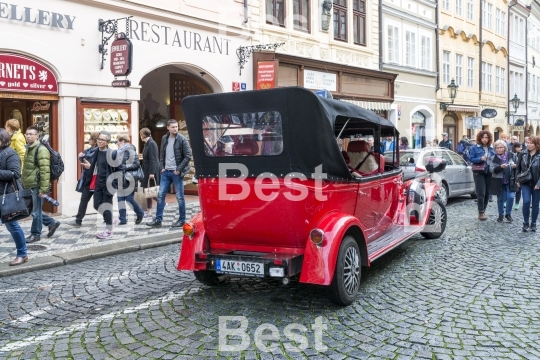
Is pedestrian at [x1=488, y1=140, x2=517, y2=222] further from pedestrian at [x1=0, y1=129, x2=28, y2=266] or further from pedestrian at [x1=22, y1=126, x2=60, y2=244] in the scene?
pedestrian at [x1=0, y1=129, x2=28, y2=266]

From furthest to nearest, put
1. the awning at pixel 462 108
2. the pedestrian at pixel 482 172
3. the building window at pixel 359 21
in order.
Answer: the awning at pixel 462 108 → the building window at pixel 359 21 → the pedestrian at pixel 482 172

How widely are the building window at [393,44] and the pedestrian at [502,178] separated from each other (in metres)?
12.5

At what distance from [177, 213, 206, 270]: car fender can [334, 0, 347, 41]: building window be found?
15.3m

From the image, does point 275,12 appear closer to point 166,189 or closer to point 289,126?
point 166,189

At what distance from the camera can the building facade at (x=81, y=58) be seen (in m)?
10.6

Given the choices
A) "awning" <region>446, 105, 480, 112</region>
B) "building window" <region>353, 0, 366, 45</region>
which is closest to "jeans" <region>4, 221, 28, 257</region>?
"building window" <region>353, 0, 366, 45</region>

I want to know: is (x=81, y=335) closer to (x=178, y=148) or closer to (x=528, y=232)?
(x=178, y=148)

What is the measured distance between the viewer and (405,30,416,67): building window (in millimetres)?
23547

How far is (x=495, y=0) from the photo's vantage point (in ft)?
110

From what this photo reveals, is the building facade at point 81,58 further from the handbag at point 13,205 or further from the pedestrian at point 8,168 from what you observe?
the handbag at point 13,205

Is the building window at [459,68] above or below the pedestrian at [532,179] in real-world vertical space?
above

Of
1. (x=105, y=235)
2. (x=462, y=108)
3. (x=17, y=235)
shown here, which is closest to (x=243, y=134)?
(x=17, y=235)

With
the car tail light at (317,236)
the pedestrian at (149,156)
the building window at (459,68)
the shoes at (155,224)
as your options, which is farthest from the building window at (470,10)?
the car tail light at (317,236)

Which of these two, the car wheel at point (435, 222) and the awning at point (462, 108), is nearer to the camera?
the car wheel at point (435, 222)
